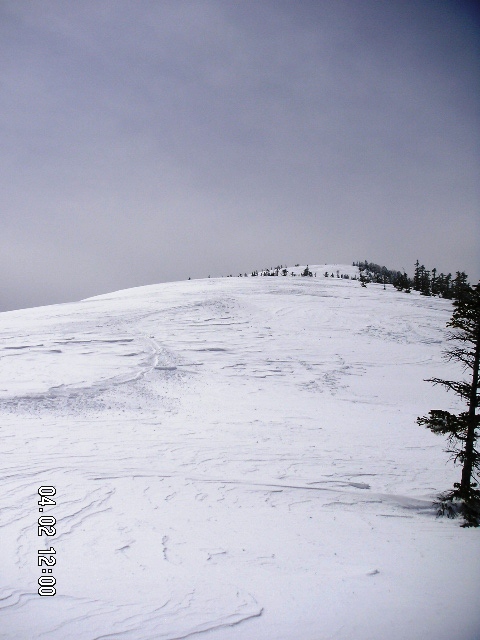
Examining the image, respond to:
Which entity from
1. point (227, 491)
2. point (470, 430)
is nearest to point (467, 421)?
point (470, 430)

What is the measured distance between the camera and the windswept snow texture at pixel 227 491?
19.5 ft

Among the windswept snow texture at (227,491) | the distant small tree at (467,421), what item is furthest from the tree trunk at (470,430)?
the windswept snow texture at (227,491)

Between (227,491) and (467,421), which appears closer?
(467,421)

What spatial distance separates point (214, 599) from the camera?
20.4ft

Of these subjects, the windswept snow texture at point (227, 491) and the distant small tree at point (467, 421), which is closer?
the windswept snow texture at point (227, 491)

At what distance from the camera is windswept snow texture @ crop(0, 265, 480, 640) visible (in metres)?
5.93

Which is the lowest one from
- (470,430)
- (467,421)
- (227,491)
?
(227,491)

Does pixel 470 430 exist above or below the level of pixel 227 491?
above

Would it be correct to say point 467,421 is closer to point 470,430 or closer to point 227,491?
point 470,430

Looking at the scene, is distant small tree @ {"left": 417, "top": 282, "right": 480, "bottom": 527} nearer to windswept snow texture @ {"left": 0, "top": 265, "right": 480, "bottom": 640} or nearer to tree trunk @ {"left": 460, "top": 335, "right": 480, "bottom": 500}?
tree trunk @ {"left": 460, "top": 335, "right": 480, "bottom": 500}

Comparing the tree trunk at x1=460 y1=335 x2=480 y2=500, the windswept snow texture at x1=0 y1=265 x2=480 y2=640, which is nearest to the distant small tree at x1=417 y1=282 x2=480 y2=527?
the tree trunk at x1=460 y1=335 x2=480 y2=500

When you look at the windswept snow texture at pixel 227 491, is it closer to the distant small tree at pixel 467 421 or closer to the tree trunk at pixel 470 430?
the distant small tree at pixel 467 421

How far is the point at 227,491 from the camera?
1035 centimetres

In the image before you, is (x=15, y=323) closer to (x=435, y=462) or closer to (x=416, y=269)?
(x=435, y=462)
